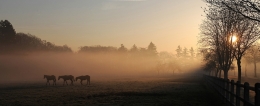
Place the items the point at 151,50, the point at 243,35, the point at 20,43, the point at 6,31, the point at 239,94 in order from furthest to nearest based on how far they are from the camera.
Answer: the point at 151,50 < the point at 20,43 < the point at 6,31 < the point at 243,35 < the point at 239,94

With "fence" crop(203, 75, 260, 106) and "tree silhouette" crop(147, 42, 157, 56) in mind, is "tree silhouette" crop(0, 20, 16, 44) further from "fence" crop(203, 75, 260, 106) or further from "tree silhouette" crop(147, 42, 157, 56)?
"tree silhouette" crop(147, 42, 157, 56)

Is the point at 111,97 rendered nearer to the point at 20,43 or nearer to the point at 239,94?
the point at 239,94

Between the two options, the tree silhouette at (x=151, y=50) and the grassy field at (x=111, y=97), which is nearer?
the grassy field at (x=111, y=97)

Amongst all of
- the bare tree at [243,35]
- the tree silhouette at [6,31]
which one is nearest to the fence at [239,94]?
the bare tree at [243,35]

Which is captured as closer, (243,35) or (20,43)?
(243,35)

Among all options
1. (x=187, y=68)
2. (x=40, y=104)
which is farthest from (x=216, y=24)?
(x=187, y=68)

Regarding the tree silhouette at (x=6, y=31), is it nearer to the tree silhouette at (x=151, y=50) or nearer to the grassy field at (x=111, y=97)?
the grassy field at (x=111, y=97)

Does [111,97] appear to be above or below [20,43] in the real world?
below

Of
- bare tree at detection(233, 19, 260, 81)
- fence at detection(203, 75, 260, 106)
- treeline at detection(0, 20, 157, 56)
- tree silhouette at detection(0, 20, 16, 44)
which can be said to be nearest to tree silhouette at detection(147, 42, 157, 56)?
treeline at detection(0, 20, 157, 56)

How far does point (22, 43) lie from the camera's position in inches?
3563

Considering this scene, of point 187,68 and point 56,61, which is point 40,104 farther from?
point 187,68

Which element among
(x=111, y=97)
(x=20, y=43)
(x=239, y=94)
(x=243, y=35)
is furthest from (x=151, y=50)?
(x=239, y=94)

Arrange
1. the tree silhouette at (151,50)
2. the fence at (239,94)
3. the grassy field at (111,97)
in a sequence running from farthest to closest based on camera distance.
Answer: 1. the tree silhouette at (151,50)
2. the grassy field at (111,97)
3. the fence at (239,94)

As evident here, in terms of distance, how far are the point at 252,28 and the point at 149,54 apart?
135m
